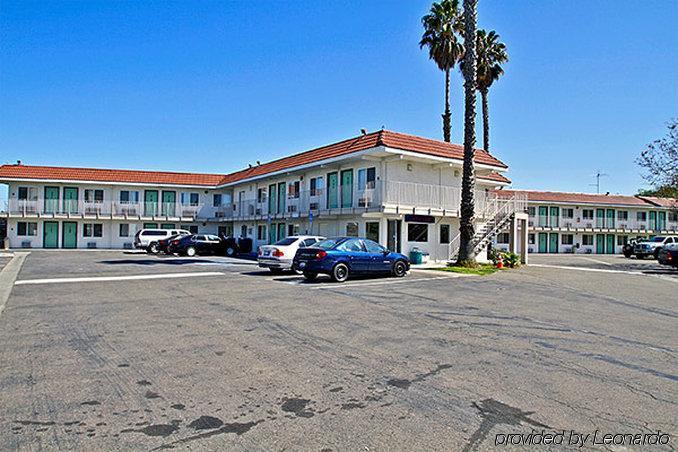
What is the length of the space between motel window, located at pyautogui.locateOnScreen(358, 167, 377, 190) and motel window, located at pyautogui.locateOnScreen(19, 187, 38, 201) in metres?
30.9

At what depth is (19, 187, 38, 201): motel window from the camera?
1722 inches

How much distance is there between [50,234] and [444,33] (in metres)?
36.1

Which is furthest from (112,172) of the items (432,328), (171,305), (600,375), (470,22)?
(600,375)

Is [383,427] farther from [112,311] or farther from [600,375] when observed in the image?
[112,311]

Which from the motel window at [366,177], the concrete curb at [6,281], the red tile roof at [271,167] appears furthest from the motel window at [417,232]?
the concrete curb at [6,281]

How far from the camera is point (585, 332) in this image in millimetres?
9227

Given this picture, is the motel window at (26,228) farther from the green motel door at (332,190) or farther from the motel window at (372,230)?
the motel window at (372,230)

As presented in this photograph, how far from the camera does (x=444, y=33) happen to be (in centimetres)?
3700

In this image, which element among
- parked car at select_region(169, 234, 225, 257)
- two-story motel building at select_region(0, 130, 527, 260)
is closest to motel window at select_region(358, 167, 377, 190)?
two-story motel building at select_region(0, 130, 527, 260)

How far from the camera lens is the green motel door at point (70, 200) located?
144 ft

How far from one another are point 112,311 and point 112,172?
39579mm

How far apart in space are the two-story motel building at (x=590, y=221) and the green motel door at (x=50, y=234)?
1610 inches

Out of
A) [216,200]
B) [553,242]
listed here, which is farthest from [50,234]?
[553,242]

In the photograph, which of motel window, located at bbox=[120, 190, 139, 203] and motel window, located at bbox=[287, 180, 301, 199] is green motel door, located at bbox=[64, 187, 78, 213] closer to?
motel window, located at bbox=[120, 190, 139, 203]
